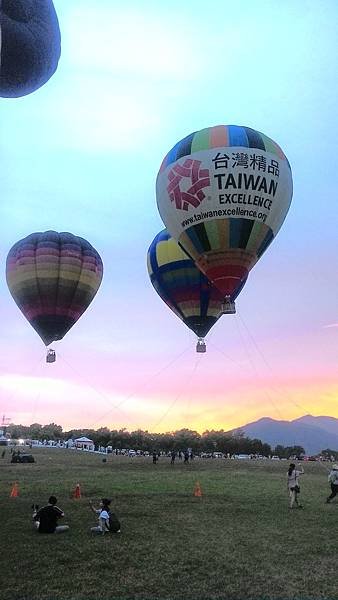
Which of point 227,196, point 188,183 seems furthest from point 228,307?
point 188,183

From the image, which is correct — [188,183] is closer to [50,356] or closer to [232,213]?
[232,213]

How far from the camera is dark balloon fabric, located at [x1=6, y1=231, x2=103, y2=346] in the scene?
3653cm

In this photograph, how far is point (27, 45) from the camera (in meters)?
13.1

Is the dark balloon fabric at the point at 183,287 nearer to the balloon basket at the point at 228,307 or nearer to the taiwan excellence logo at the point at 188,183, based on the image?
the balloon basket at the point at 228,307

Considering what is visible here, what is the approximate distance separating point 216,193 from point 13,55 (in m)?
13.0

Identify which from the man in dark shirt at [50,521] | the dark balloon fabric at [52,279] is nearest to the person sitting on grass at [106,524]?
the man in dark shirt at [50,521]

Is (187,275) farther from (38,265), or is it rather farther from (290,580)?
(290,580)

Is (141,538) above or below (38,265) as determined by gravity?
below

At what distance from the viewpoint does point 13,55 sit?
1310cm

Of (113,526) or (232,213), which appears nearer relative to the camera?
(113,526)

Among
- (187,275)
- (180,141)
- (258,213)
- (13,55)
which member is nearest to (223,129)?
(180,141)

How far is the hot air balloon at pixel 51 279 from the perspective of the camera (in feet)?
120

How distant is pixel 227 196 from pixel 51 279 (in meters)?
16.5

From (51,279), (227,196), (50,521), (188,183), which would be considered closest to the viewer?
(50,521)
